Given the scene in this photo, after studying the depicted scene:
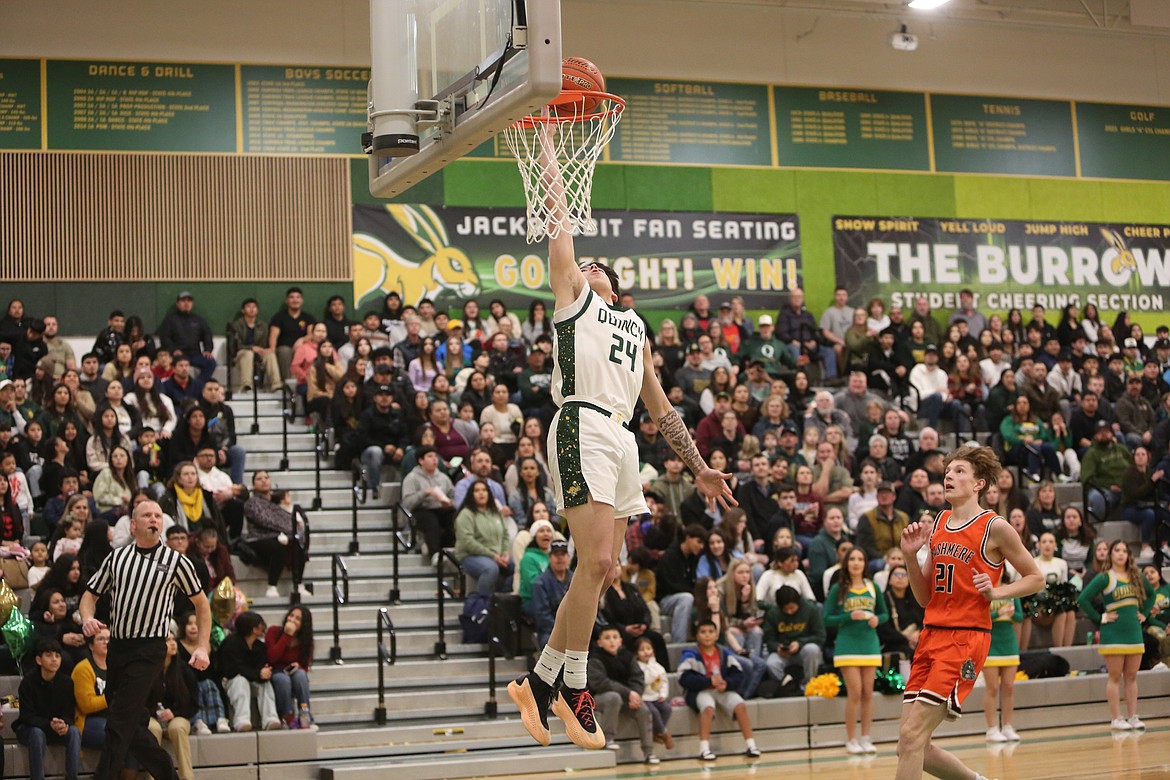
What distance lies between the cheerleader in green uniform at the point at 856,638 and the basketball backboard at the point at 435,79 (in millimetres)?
6803

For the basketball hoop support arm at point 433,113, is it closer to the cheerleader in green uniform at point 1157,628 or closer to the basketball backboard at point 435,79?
the basketball backboard at point 435,79

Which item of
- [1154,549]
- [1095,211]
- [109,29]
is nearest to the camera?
[1154,549]

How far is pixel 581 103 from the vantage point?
289 inches

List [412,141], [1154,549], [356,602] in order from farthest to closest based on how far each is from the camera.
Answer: [1154,549] < [356,602] < [412,141]

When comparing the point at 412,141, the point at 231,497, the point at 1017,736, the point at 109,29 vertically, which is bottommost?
the point at 1017,736

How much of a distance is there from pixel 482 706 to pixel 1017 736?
16.5ft

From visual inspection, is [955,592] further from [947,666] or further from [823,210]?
[823,210]

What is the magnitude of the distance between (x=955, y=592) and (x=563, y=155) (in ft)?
10.3

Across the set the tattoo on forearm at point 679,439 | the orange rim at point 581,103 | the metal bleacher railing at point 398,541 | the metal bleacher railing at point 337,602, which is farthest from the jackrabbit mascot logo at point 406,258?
the tattoo on forearm at point 679,439

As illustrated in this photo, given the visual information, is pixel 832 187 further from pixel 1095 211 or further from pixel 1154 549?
pixel 1154 549

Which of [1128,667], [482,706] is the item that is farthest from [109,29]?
[1128,667]

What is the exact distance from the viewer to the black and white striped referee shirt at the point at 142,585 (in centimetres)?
934

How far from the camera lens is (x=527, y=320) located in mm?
19688

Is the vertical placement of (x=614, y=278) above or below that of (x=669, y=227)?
below
